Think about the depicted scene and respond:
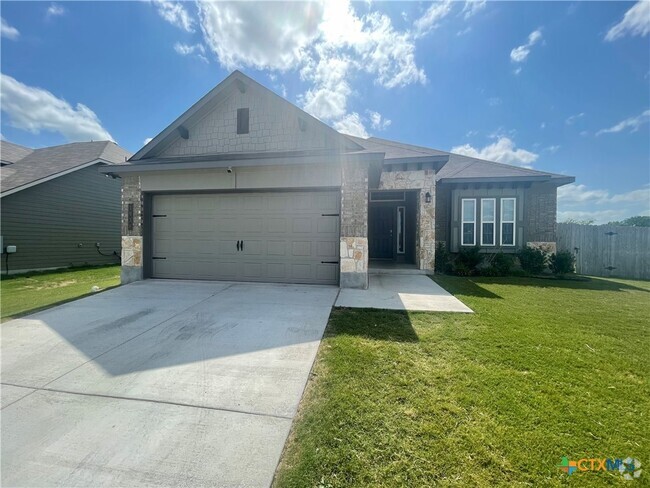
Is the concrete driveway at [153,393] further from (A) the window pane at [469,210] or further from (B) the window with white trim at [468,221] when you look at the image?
(A) the window pane at [469,210]

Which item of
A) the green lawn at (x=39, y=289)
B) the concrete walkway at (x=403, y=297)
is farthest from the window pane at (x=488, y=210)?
the green lawn at (x=39, y=289)

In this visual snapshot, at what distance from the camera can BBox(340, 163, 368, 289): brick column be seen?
6.56 m

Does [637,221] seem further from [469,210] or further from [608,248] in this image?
[469,210]

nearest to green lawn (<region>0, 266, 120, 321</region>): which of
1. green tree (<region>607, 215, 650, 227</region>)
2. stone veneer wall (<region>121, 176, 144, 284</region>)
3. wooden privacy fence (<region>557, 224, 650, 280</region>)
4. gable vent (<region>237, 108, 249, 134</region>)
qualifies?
stone veneer wall (<region>121, 176, 144, 284</region>)

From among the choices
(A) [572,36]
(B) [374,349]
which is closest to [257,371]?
(B) [374,349]

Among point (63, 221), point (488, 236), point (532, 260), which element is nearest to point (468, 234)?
point (488, 236)

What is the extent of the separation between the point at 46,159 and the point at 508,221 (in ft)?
76.9

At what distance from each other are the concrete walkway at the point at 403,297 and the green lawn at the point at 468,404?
714mm

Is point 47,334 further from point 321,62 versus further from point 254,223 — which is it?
point 321,62

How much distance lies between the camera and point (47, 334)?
161 inches

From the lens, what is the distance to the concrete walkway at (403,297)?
5172 millimetres

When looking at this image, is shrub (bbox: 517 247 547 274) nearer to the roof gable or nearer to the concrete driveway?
the roof gable

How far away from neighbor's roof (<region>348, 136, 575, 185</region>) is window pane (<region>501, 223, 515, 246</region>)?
6.16 feet

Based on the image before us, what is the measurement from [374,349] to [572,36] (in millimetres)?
13116
